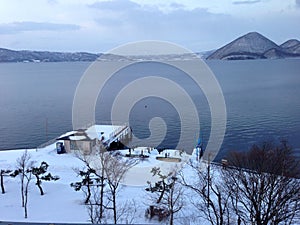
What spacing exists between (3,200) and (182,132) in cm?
Answer: 1604

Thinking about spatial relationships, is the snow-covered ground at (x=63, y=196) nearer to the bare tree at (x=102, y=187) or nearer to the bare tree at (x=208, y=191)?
the bare tree at (x=102, y=187)

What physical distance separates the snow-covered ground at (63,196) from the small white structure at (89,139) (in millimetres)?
1474

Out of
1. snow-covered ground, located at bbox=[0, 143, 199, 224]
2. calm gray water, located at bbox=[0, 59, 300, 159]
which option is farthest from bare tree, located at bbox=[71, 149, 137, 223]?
calm gray water, located at bbox=[0, 59, 300, 159]

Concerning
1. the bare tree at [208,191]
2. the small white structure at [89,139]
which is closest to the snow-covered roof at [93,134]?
the small white structure at [89,139]

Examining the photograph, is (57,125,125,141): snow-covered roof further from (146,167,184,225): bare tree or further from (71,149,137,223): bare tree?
(146,167,184,225): bare tree

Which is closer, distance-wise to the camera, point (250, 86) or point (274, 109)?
point (274, 109)

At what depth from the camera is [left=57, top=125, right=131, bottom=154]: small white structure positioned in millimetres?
19594

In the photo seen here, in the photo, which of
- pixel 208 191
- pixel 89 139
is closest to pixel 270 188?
pixel 208 191

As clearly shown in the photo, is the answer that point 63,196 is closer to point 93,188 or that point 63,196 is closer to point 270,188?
point 93,188

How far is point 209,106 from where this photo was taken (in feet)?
121

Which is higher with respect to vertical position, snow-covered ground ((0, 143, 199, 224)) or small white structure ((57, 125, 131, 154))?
small white structure ((57, 125, 131, 154))

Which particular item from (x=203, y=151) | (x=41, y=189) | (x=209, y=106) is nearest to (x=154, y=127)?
(x=203, y=151)

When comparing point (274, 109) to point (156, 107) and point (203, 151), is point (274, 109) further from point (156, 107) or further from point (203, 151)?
point (203, 151)

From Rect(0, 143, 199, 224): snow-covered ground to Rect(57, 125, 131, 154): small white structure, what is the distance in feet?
4.83
